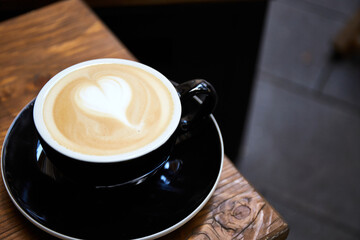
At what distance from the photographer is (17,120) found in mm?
518

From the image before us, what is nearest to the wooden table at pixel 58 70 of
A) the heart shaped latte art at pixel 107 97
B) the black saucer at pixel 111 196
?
the black saucer at pixel 111 196

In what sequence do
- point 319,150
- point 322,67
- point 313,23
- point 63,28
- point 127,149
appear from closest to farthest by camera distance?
point 127,149, point 63,28, point 319,150, point 322,67, point 313,23

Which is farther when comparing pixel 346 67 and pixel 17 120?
pixel 346 67

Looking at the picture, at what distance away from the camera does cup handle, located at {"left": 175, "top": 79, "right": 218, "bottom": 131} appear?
1.57 feet

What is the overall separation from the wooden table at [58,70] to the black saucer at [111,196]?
3 cm

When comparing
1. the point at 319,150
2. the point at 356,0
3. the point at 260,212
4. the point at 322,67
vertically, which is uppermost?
the point at 260,212

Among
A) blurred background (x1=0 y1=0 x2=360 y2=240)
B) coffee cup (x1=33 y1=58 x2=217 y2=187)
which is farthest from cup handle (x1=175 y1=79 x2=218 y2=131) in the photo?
blurred background (x1=0 y1=0 x2=360 y2=240)

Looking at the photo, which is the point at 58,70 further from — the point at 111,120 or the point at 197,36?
the point at 197,36

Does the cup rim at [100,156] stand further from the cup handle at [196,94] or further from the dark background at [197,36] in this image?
the dark background at [197,36]

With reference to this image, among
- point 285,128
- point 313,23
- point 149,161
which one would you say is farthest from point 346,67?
point 149,161

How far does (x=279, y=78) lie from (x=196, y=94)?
120 cm

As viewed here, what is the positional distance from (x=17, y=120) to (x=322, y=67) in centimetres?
137

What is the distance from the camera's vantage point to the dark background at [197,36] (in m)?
0.96

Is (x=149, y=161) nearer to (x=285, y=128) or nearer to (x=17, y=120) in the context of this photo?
(x=17, y=120)
